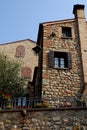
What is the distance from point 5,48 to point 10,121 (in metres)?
16.4

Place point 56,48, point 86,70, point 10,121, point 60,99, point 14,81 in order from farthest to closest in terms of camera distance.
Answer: point 14,81, point 56,48, point 86,70, point 60,99, point 10,121

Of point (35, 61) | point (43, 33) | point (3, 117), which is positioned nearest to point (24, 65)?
point (35, 61)

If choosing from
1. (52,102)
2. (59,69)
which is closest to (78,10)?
(59,69)

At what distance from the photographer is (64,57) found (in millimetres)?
Result: 15859

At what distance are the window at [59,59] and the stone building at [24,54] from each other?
9.49 m

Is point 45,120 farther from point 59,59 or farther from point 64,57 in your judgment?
point 64,57

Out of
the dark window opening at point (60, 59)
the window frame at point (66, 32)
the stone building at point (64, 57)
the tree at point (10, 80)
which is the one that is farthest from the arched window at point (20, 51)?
the dark window opening at point (60, 59)

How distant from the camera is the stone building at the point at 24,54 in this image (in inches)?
995

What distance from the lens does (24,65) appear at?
25.4 meters

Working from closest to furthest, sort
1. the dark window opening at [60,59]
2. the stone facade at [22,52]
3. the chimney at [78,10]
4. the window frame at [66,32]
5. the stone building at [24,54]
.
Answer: the dark window opening at [60,59] → the window frame at [66,32] → the chimney at [78,10] → the stone building at [24,54] → the stone facade at [22,52]

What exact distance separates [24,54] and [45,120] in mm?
16379

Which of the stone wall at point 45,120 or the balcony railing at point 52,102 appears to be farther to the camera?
the balcony railing at point 52,102

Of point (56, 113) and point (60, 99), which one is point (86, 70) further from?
point (56, 113)

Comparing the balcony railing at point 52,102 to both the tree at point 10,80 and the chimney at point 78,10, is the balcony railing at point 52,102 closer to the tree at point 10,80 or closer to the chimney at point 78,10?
the tree at point 10,80
